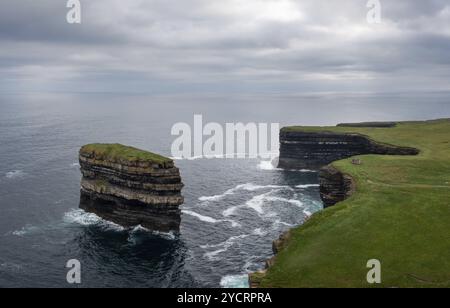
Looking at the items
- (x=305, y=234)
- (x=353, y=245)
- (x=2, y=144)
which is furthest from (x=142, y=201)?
(x=2, y=144)

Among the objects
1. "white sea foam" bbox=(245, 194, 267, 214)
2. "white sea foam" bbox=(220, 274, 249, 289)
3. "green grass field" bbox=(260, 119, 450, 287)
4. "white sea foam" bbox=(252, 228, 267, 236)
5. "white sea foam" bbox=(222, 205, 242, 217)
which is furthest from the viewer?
"white sea foam" bbox=(245, 194, 267, 214)

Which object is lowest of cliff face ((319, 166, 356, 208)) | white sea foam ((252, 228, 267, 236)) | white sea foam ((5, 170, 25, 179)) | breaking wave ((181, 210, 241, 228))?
white sea foam ((252, 228, 267, 236))

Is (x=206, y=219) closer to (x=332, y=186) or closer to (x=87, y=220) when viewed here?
(x=87, y=220)

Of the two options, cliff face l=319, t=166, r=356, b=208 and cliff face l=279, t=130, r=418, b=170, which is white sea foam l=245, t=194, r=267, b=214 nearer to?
cliff face l=319, t=166, r=356, b=208

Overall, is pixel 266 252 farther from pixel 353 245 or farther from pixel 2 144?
pixel 2 144

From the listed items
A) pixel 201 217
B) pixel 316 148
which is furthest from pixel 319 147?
pixel 201 217

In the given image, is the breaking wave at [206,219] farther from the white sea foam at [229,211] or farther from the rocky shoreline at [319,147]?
the rocky shoreline at [319,147]

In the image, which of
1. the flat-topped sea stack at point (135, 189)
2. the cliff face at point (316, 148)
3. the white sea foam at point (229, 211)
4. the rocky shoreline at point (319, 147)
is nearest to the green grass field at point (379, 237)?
the white sea foam at point (229, 211)

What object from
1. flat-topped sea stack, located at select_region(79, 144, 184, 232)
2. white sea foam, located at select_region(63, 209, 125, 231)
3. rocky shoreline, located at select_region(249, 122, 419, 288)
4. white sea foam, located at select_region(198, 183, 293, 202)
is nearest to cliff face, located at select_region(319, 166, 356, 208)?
white sea foam, located at select_region(198, 183, 293, 202)
